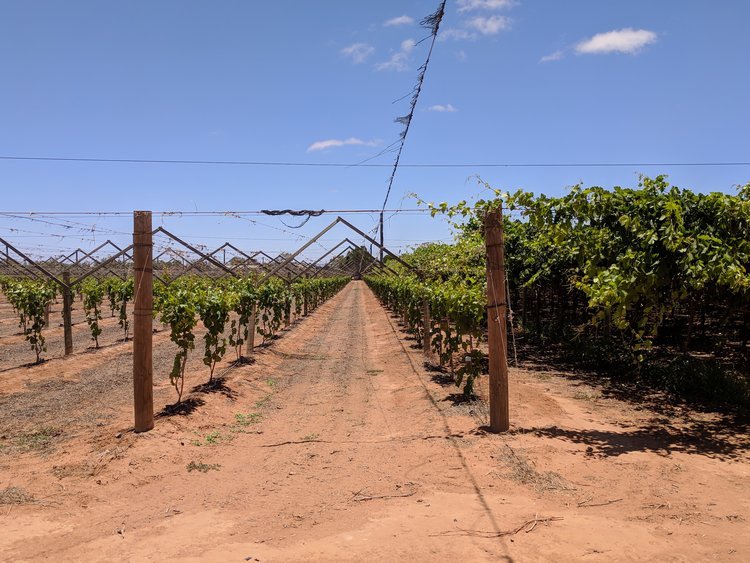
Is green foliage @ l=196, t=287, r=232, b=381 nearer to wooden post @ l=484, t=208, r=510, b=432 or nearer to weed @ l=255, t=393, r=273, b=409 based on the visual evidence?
weed @ l=255, t=393, r=273, b=409

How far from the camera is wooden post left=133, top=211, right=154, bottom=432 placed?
681cm

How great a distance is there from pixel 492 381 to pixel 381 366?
23.7 feet

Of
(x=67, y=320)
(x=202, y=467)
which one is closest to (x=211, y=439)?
(x=202, y=467)

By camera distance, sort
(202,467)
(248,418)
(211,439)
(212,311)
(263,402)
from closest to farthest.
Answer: (202,467)
(211,439)
(248,418)
(212,311)
(263,402)

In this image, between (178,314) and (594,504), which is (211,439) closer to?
(178,314)

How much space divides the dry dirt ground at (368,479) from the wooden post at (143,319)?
33cm

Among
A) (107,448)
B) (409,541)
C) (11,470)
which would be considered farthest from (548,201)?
(11,470)

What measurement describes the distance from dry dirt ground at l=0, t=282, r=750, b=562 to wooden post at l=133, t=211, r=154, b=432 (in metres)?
0.33

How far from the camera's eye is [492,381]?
675cm

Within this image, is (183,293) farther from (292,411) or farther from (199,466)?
(199,466)

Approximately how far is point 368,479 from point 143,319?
11.2ft

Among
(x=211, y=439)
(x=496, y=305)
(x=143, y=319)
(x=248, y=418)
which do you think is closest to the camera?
(x=496, y=305)

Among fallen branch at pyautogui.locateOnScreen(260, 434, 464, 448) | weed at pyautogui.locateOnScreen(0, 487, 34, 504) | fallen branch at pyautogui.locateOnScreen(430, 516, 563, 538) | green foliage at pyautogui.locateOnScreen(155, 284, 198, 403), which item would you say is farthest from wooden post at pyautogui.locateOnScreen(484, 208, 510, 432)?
weed at pyautogui.locateOnScreen(0, 487, 34, 504)

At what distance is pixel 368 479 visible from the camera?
5480 mm
